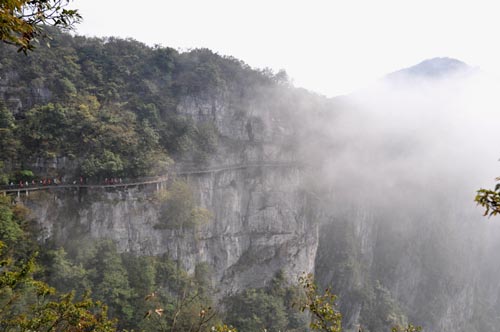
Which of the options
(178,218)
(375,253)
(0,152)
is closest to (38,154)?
(0,152)

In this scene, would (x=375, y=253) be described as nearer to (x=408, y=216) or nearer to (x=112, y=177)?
(x=408, y=216)

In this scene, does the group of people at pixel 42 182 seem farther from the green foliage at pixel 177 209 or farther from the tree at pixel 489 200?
the tree at pixel 489 200

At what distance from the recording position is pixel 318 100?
1703 inches

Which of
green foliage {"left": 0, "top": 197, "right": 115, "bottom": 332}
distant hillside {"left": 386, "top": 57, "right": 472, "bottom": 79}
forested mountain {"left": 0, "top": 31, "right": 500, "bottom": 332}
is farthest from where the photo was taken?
distant hillside {"left": 386, "top": 57, "right": 472, "bottom": 79}

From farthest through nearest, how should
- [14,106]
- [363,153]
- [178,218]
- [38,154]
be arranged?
[363,153]
[178,218]
[14,106]
[38,154]

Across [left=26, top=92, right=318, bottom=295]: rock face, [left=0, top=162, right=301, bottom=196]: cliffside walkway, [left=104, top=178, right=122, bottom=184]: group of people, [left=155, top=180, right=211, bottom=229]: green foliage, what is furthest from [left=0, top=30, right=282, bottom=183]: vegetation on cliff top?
[left=155, top=180, right=211, bottom=229]: green foliage

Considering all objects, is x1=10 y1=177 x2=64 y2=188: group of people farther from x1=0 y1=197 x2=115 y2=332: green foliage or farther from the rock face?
x1=0 y1=197 x2=115 y2=332: green foliage

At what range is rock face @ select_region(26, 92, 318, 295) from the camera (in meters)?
22.3

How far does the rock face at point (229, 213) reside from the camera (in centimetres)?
2231

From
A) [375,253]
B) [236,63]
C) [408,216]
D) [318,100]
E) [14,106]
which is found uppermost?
[236,63]

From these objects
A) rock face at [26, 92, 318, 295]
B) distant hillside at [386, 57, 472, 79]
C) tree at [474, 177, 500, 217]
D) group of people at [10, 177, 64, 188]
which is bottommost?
rock face at [26, 92, 318, 295]

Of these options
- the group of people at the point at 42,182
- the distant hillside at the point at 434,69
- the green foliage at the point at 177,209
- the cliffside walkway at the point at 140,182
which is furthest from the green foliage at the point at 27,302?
the distant hillside at the point at 434,69

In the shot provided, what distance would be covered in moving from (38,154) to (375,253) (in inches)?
1789

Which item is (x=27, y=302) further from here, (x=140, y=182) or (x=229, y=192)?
(x=229, y=192)
